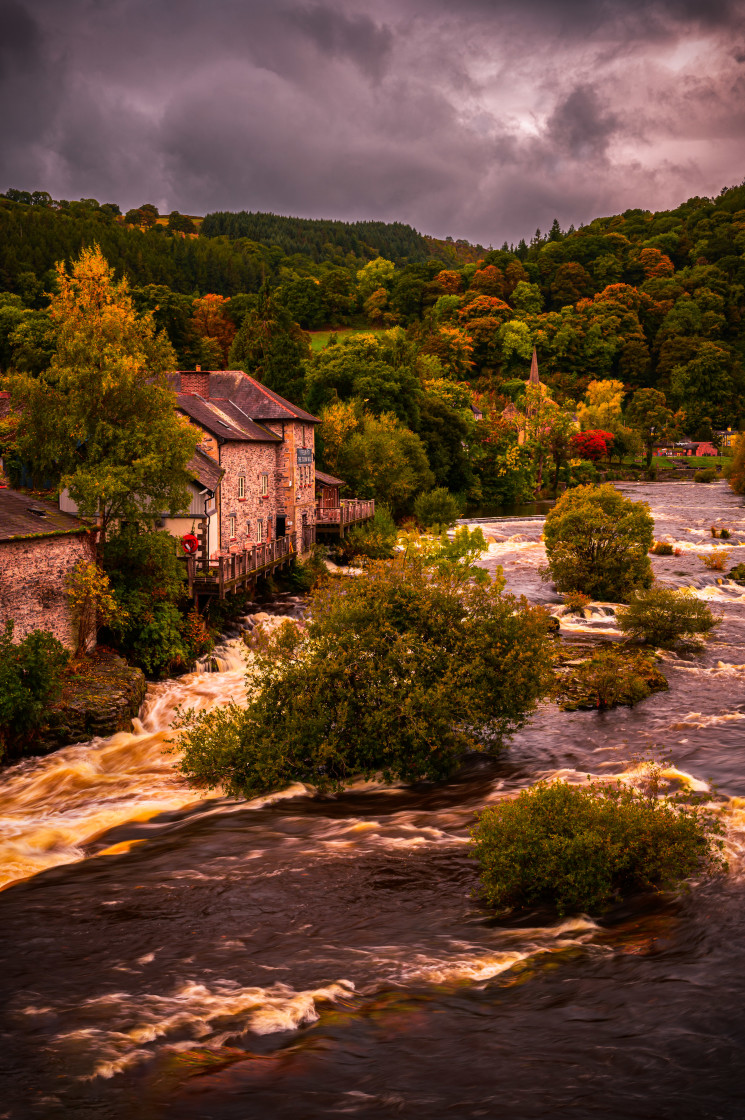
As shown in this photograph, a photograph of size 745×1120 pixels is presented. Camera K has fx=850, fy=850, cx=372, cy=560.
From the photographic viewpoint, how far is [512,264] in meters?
178

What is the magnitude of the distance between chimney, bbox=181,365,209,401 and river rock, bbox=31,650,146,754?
20.3 m

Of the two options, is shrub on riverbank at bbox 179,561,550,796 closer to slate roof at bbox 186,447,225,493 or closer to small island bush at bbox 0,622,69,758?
small island bush at bbox 0,622,69,758

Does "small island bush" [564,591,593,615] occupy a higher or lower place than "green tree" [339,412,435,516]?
lower

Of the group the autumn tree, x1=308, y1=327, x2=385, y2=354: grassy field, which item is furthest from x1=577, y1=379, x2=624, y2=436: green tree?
the autumn tree

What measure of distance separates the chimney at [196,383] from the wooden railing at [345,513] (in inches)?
365

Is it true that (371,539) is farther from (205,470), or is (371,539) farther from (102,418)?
(102,418)

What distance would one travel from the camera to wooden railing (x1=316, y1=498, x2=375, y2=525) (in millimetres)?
47188

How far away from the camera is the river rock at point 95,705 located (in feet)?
68.0

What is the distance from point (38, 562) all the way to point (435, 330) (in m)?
113

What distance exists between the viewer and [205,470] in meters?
32.5

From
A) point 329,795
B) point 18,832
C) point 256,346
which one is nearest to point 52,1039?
point 18,832

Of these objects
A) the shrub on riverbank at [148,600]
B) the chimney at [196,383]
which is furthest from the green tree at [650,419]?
the shrub on riverbank at [148,600]

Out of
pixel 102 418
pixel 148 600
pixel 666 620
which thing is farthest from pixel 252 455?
pixel 666 620

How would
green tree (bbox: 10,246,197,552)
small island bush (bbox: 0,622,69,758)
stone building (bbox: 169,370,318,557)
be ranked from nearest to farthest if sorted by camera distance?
1. small island bush (bbox: 0,622,69,758)
2. green tree (bbox: 10,246,197,552)
3. stone building (bbox: 169,370,318,557)
